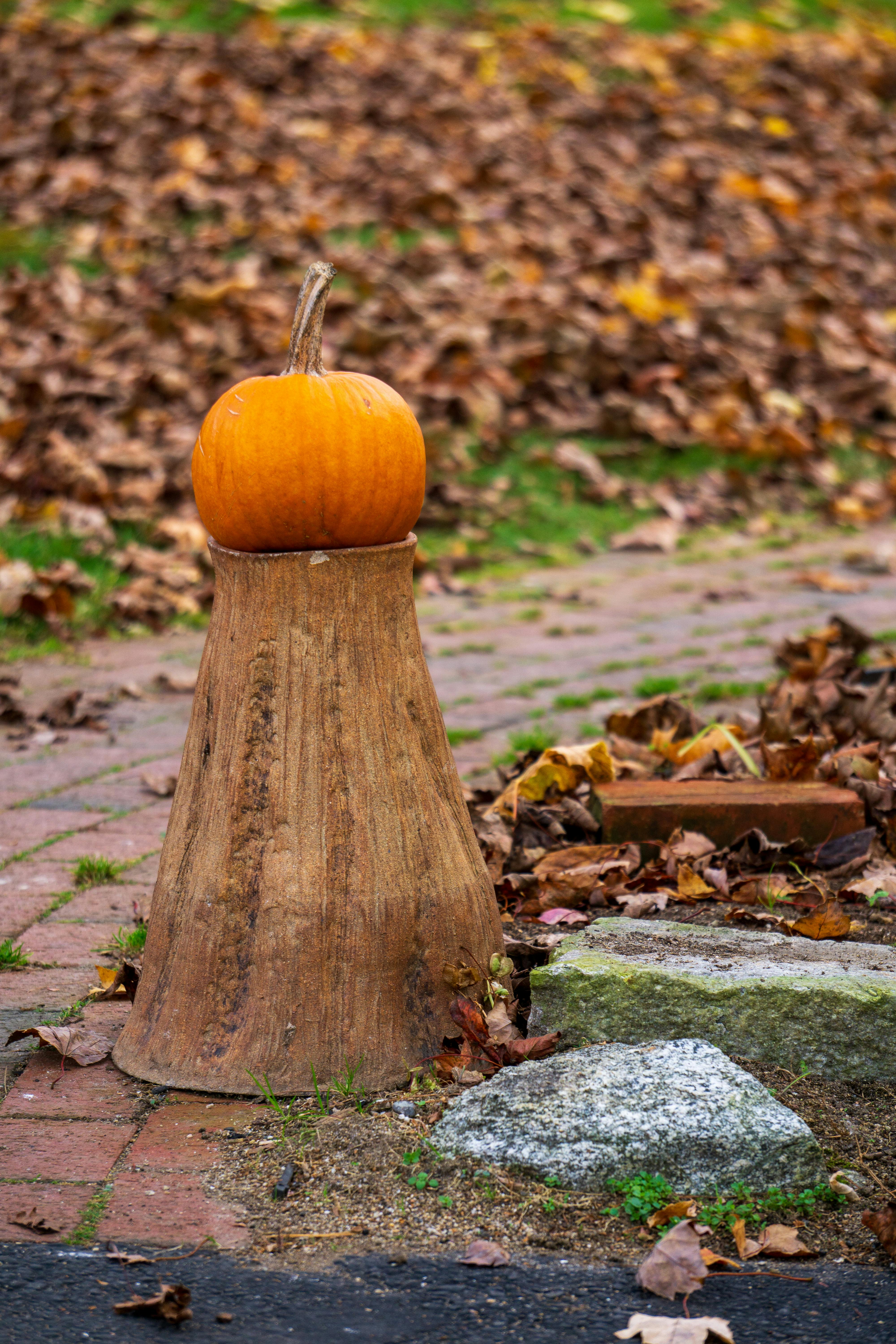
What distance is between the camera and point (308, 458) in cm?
244

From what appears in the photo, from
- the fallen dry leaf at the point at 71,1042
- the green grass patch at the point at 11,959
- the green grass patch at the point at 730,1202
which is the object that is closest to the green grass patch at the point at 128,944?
the green grass patch at the point at 11,959

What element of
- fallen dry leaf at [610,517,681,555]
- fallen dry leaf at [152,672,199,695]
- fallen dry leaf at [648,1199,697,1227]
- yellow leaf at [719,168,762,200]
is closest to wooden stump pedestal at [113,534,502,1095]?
fallen dry leaf at [648,1199,697,1227]

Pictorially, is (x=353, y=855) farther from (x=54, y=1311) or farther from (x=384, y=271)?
(x=384, y=271)

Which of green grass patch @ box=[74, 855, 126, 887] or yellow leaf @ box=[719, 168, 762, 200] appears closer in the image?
green grass patch @ box=[74, 855, 126, 887]

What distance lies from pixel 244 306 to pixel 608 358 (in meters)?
2.09

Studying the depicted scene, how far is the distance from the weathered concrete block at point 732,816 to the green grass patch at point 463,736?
1146mm

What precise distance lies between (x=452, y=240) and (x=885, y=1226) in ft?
26.9

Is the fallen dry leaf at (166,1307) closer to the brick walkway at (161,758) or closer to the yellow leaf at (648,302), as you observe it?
the brick walkway at (161,758)

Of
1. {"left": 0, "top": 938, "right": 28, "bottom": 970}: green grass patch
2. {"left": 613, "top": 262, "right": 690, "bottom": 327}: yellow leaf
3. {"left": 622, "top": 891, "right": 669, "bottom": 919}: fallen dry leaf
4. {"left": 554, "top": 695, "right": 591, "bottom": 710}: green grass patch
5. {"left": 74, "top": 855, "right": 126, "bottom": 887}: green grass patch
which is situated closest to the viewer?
{"left": 0, "top": 938, "right": 28, "bottom": 970}: green grass patch

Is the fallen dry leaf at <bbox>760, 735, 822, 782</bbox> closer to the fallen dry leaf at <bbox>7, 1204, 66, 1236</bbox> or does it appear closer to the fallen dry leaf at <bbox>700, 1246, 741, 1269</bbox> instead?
the fallen dry leaf at <bbox>700, 1246, 741, 1269</bbox>

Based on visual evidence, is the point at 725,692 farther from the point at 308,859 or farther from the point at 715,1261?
the point at 715,1261

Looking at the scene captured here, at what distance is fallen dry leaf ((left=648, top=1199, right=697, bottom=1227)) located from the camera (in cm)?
211

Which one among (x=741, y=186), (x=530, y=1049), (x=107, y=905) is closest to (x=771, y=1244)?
(x=530, y=1049)

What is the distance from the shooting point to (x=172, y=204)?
9.57 metres
